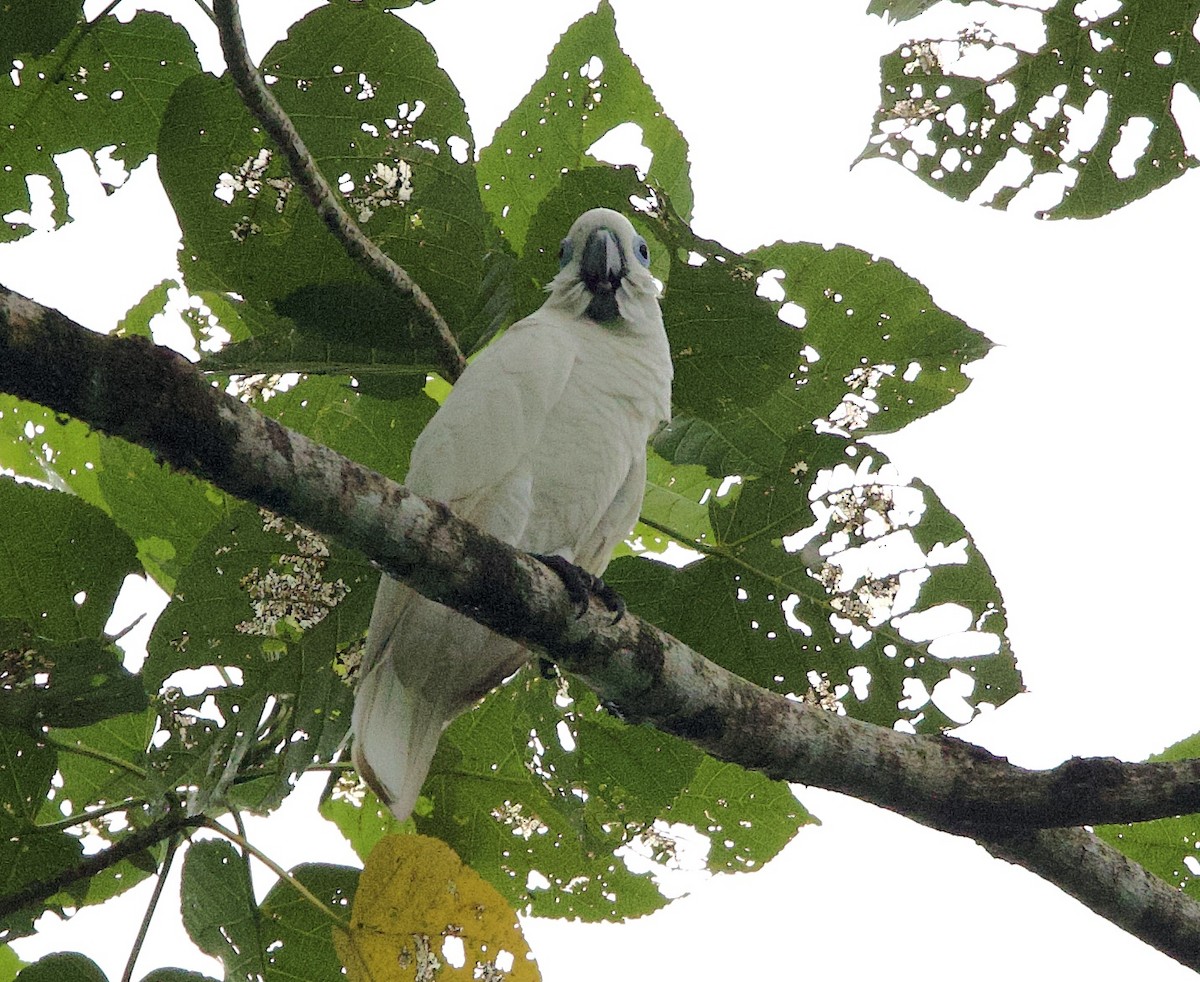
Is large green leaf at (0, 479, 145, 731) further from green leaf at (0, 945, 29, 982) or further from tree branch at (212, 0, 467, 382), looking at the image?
green leaf at (0, 945, 29, 982)

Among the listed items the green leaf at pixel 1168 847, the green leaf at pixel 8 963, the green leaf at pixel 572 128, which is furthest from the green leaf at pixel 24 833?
the green leaf at pixel 1168 847

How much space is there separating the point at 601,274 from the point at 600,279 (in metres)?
0.01

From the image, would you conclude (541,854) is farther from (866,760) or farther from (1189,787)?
(1189,787)

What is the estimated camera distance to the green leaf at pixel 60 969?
2.47 m

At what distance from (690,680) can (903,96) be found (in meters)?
1.70

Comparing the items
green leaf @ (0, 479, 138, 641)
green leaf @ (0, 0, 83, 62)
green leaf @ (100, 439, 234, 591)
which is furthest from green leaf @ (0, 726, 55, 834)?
green leaf @ (0, 0, 83, 62)

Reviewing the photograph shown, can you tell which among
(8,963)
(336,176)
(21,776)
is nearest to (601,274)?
(336,176)

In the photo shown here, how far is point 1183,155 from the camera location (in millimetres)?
3109

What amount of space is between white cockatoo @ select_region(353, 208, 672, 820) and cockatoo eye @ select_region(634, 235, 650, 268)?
1.18ft

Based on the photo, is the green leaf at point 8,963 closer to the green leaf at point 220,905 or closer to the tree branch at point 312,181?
the green leaf at point 220,905

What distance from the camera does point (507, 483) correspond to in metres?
2.79

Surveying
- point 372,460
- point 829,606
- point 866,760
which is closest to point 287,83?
point 372,460

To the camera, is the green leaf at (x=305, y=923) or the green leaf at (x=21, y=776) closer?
the green leaf at (x=21, y=776)

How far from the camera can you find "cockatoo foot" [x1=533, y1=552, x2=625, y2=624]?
2.25 m
